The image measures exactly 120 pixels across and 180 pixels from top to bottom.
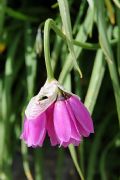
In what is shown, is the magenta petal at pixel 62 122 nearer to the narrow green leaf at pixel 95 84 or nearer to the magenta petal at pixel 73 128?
the magenta petal at pixel 73 128

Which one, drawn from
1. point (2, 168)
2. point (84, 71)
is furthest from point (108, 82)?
point (2, 168)

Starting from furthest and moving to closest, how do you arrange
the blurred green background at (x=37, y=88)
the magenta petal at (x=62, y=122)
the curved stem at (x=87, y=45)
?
the blurred green background at (x=37, y=88) → the curved stem at (x=87, y=45) → the magenta petal at (x=62, y=122)

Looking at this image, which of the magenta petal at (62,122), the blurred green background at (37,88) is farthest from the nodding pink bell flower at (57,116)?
the blurred green background at (37,88)

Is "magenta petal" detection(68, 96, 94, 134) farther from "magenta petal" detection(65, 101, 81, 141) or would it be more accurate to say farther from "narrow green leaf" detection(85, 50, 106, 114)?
"narrow green leaf" detection(85, 50, 106, 114)

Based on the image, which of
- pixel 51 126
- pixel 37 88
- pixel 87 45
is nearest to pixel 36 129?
pixel 51 126

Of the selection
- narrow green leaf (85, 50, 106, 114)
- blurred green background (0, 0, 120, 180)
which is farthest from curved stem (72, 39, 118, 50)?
blurred green background (0, 0, 120, 180)

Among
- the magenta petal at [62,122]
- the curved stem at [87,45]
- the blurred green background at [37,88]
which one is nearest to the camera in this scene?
the magenta petal at [62,122]

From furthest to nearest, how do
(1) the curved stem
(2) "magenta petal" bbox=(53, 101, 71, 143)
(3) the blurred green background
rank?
(3) the blurred green background < (1) the curved stem < (2) "magenta petal" bbox=(53, 101, 71, 143)
